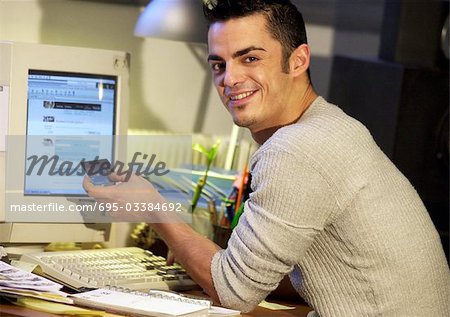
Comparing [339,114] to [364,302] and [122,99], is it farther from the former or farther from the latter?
[122,99]

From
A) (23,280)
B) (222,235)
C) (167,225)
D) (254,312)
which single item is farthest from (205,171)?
(23,280)

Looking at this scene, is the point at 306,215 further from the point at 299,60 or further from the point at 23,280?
the point at 23,280

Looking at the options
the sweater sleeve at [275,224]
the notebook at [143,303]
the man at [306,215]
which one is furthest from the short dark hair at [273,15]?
the notebook at [143,303]

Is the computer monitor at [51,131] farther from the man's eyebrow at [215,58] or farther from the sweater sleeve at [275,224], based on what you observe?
the sweater sleeve at [275,224]

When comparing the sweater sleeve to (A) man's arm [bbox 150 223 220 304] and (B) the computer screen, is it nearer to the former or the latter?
(A) man's arm [bbox 150 223 220 304]

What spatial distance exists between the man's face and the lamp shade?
408 millimetres

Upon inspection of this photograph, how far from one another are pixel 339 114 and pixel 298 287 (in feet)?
1.17

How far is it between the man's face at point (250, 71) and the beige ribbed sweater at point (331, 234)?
117 mm

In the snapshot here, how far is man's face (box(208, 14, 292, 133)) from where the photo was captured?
206 centimetres

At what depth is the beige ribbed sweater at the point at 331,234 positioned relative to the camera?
1.87 m

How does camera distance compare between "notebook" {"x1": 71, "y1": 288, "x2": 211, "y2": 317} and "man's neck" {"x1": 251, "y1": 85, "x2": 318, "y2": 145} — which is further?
"man's neck" {"x1": 251, "y1": 85, "x2": 318, "y2": 145}

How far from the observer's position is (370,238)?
6.31 ft

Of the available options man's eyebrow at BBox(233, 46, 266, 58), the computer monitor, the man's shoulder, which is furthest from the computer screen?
the man's shoulder

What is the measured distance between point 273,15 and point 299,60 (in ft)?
0.39
